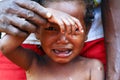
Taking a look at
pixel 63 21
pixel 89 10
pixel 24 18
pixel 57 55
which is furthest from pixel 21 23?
pixel 89 10

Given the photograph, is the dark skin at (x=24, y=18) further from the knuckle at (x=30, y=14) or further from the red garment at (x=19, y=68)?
the red garment at (x=19, y=68)

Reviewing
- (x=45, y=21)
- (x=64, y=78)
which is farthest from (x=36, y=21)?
(x=64, y=78)

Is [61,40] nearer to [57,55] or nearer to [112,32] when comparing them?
[57,55]

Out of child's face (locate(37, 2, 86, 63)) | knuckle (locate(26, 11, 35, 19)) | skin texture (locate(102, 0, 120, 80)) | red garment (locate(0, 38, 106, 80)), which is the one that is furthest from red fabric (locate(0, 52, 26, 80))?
knuckle (locate(26, 11, 35, 19))

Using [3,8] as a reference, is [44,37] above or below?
below

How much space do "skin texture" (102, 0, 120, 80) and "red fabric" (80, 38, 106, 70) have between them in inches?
1.9

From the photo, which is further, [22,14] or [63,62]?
[63,62]

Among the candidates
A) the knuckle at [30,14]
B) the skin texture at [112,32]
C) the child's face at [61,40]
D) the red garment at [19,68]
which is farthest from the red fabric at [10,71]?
the knuckle at [30,14]

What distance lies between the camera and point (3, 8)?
1301mm

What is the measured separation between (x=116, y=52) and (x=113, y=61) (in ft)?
0.13

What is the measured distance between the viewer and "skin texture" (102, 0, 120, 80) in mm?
1594

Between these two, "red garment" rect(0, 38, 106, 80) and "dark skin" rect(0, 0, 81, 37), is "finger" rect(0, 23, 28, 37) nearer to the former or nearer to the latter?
"dark skin" rect(0, 0, 81, 37)

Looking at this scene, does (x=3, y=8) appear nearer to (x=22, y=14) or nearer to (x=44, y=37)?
(x=22, y=14)

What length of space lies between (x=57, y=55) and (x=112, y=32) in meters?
0.30
